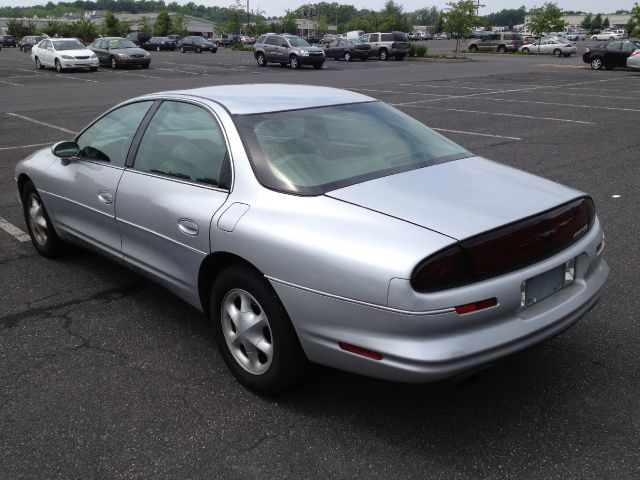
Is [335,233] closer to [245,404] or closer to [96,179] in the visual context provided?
[245,404]

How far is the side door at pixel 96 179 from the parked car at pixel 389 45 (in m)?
40.2

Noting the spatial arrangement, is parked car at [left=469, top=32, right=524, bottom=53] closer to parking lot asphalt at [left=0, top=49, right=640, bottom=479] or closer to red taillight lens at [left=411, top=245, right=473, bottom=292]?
parking lot asphalt at [left=0, top=49, right=640, bottom=479]

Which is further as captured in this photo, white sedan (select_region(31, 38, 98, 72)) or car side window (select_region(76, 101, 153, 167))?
white sedan (select_region(31, 38, 98, 72))

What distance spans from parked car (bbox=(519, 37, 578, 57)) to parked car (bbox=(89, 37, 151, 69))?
99.9ft

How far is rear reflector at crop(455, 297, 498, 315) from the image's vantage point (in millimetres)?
2592

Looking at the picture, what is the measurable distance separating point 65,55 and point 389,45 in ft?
69.5

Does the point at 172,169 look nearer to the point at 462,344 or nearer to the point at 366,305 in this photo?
the point at 366,305

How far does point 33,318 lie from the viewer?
4266 mm

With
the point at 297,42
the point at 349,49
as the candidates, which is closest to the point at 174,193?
the point at 297,42

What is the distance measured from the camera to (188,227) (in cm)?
345

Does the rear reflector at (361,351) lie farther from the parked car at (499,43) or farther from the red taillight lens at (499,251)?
the parked car at (499,43)

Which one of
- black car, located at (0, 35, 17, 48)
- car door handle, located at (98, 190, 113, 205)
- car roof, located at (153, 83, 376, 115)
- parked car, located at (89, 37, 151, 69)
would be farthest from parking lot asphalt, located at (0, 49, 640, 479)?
black car, located at (0, 35, 17, 48)

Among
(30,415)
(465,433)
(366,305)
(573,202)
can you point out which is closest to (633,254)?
(573,202)

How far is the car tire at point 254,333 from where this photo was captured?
3.01m
